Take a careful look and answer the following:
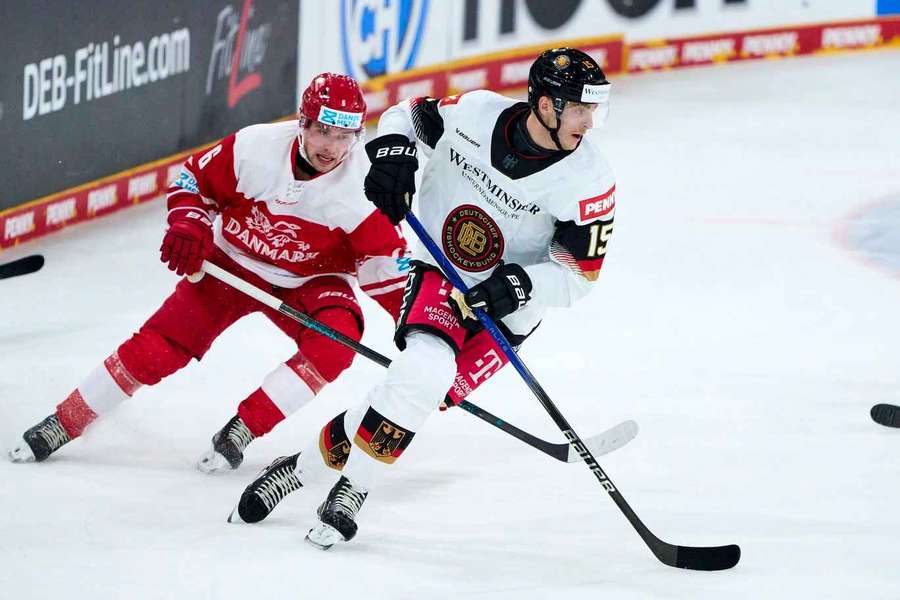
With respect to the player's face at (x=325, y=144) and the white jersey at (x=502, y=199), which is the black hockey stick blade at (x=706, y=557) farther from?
the player's face at (x=325, y=144)

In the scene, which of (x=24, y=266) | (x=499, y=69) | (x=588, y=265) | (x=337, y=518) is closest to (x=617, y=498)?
(x=588, y=265)

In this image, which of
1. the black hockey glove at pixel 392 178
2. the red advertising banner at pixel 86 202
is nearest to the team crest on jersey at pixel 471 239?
the black hockey glove at pixel 392 178

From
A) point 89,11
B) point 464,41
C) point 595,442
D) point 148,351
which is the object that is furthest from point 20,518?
point 464,41

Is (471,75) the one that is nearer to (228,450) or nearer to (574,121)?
(228,450)

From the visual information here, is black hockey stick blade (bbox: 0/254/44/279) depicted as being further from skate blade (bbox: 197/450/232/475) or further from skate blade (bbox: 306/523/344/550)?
skate blade (bbox: 306/523/344/550)

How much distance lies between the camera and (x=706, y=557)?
138 inches

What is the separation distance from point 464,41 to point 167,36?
9.02ft

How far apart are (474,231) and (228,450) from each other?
0.96 metres

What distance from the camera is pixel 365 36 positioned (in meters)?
8.35

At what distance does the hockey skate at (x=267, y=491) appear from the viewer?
3.58m

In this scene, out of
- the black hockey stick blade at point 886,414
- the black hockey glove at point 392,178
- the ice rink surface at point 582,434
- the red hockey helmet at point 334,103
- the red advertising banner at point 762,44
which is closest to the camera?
the ice rink surface at point 582,434

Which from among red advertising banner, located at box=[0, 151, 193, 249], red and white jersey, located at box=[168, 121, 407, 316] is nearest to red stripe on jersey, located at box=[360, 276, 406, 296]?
red and white jersey, located at box=[168, 121, 407, 316]

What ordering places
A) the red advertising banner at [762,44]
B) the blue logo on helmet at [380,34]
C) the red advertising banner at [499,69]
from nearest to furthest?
the red advertising banner at [499,69] < the blue logo on helmet at [380,34] < the red advertising banner at [762,44]

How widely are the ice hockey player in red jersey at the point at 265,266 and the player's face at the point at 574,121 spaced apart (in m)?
0.64
